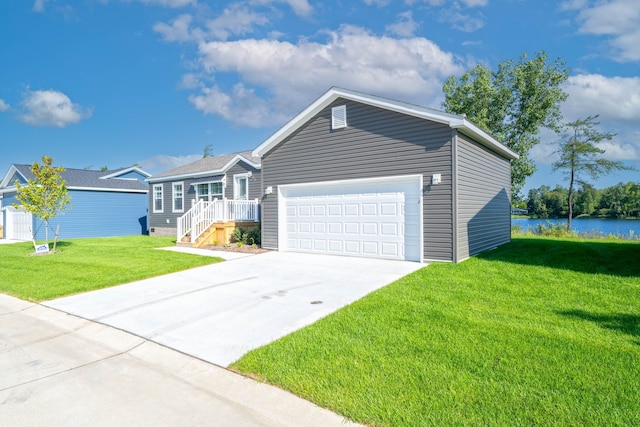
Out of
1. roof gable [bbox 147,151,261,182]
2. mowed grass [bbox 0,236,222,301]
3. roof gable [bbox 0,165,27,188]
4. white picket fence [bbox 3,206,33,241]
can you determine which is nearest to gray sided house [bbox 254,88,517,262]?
mowed grass [bbox 0,236,222,301]

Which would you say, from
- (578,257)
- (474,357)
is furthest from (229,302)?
(578,257)

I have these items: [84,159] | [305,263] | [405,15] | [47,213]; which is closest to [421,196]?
[305,263]

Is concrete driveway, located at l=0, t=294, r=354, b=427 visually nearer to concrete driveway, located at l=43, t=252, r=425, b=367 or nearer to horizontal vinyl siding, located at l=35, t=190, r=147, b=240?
concrete driveway, located at l=43, t=252, r=425, b=367

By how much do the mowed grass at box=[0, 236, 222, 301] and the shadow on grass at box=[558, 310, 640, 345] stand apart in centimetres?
846

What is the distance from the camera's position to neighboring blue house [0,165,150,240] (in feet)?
62.6

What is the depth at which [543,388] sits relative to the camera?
9.39 ft

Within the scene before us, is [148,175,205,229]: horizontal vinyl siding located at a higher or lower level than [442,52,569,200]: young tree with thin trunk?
lower

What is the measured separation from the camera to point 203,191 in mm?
18375

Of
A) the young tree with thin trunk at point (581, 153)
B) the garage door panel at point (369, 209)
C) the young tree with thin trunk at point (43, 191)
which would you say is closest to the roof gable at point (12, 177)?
the young tree with thin trunk at point (43, 191)

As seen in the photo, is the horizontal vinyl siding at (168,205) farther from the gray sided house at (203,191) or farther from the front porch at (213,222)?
the front porch at (213,222)

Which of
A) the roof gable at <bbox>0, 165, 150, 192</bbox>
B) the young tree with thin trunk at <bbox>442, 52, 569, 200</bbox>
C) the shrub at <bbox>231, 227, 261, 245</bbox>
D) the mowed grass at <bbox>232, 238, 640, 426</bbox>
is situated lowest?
the mowed grass at <bbox>232, 238, 640, 426</bbox>

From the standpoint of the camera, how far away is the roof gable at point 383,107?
862 centimetres

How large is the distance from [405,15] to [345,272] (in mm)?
11569

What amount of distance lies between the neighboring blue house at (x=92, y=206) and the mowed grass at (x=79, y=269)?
733 cm
